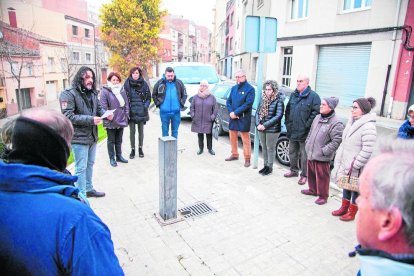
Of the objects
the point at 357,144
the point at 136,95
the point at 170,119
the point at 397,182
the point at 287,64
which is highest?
the point at 287,64

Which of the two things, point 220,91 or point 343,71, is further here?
point 343,71

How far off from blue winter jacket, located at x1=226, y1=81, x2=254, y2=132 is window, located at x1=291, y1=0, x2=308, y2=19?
40.4 ft

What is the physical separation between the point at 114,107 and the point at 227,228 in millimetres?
3368

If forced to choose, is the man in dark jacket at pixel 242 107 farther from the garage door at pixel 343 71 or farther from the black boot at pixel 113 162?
the garage door at pixel 343 71

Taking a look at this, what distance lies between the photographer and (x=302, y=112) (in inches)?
198

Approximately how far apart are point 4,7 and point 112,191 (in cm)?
1910

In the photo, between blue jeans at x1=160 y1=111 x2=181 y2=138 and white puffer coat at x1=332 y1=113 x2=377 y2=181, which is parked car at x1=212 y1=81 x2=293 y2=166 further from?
white puffer coat at x1=332 y1=113 x2=377 y2=181

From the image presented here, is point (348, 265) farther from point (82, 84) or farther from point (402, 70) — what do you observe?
point (402, 70)

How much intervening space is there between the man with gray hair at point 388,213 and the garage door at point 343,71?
13.5 meters

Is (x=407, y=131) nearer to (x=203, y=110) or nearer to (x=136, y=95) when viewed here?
(x=203, y=110)

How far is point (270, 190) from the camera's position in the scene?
200 inches

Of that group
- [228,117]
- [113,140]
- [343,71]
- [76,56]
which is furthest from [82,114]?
[76,56]

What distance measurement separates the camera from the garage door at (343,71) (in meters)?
13.1

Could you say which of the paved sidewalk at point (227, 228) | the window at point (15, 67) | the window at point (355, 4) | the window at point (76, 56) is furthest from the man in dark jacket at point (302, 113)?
the window at point (76, 56)
